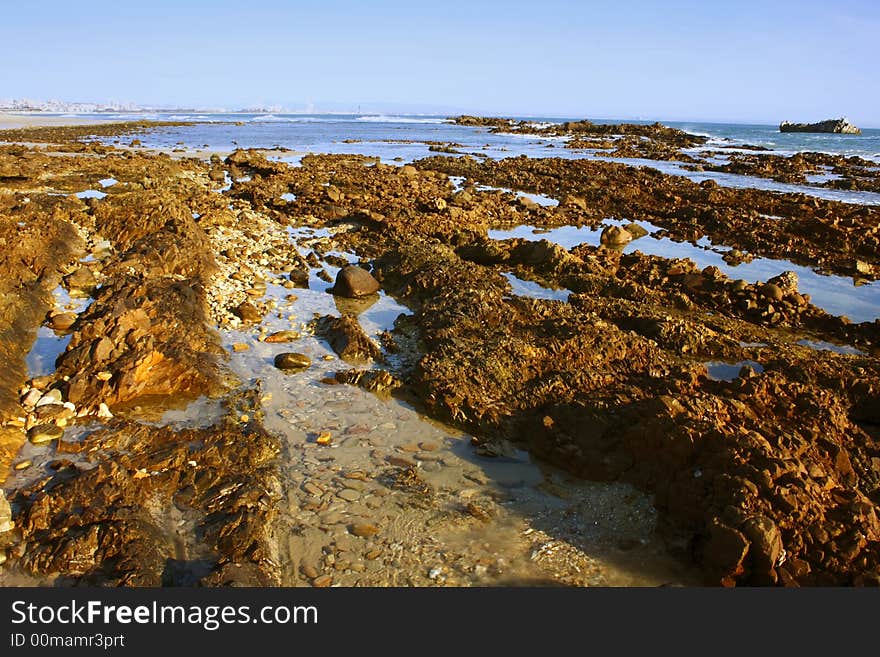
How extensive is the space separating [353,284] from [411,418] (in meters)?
4.68

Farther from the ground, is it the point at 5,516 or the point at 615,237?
the point at 615,237

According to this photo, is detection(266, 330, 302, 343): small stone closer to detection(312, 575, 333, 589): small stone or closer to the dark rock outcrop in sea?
detection(312, 575, 333, 589): small stone

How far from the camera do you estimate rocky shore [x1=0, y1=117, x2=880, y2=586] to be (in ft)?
13.5

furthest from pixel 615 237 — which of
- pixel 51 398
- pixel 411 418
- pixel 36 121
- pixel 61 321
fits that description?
pixel 36 121

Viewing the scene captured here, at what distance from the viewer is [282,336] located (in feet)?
26.7

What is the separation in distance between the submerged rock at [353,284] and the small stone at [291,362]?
305 cm

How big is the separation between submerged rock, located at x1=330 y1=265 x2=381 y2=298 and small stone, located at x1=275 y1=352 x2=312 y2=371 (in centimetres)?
305

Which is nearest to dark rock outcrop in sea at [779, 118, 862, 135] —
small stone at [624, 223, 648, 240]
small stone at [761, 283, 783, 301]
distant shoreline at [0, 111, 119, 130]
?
small stone at [624, 223, 648, 240]

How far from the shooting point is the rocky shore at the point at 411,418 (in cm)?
412

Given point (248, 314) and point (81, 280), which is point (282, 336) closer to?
point (248, 314)

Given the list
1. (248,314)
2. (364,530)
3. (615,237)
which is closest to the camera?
(364,530)

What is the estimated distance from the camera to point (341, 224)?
16.1 m

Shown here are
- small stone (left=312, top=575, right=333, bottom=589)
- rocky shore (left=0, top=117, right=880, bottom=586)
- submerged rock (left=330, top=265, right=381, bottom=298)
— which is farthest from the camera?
submerged rock (left=330, top=265, right=381, bottom=298)

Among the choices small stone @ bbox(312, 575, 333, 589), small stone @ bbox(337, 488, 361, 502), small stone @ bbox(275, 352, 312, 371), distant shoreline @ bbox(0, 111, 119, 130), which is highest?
distant shoreline @ bbox(0, 111, 119, 130)
